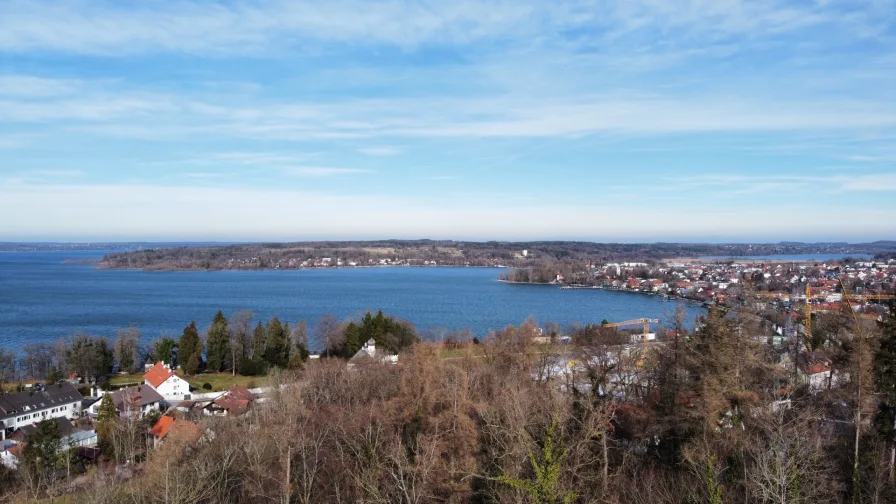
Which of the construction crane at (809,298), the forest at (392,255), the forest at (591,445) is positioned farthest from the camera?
the forest at (392,255)

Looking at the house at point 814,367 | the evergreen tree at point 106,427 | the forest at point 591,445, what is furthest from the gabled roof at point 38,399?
the house at point 814,367

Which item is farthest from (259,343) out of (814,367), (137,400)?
(814,367)

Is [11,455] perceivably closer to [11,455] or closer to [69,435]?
[11,455]

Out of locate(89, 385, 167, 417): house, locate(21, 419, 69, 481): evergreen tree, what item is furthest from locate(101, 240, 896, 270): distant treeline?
locate(21, 419, 69, 481): evergreen tree

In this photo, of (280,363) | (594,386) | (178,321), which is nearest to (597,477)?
(594,386)

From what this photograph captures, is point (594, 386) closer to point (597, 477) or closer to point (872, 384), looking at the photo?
point (597, 477)

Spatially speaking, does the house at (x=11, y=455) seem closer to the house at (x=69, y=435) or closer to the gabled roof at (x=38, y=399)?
the house at (x=69, y=435)
